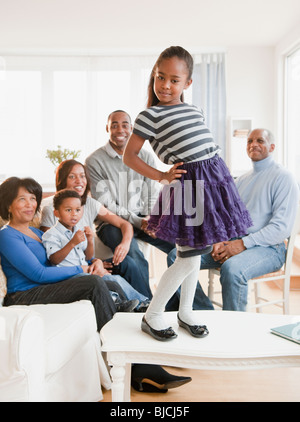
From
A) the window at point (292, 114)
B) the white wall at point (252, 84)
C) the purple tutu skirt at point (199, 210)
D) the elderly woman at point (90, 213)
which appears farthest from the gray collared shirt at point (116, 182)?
the white wall at point (252, 84)

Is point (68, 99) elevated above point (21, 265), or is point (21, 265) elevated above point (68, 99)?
point (68, 99)

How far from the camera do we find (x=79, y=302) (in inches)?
76.8

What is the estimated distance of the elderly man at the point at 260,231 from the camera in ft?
8.11

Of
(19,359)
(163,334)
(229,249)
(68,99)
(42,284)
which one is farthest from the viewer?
(68,99)

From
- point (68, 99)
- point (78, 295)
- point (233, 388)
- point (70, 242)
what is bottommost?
point (233, 388)

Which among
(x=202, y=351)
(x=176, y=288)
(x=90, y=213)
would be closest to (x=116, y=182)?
(x=90, y=213)

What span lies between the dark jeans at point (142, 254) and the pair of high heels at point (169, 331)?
0.98 m

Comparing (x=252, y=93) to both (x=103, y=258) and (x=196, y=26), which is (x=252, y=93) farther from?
(x=103, y=258)

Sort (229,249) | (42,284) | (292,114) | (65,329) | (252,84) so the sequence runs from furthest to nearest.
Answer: (252,84) → (292,114) → (229,249) → (42,284) → (65,329)

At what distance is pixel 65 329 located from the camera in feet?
5.65

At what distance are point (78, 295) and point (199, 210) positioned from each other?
2.62 feet

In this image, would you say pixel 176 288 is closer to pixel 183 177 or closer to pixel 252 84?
pixel 183 177

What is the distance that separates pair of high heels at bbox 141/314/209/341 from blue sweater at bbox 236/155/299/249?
3.53 feet

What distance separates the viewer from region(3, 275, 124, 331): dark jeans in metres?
2.02
